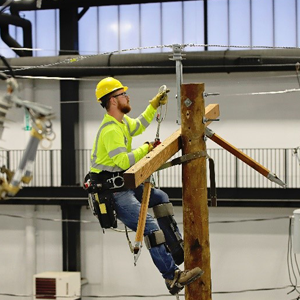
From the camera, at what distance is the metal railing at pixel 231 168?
649 inches

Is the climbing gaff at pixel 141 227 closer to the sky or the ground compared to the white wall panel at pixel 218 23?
closer to the ground

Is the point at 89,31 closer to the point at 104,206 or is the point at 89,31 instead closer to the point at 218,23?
the point at 218,23

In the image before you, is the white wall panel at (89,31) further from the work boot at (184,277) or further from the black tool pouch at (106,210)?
the work boot at (184,277)

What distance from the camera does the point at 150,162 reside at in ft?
18.2

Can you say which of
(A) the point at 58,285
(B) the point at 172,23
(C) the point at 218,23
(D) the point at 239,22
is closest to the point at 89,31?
(B) the point at 172,23

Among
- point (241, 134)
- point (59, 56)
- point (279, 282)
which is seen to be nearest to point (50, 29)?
point (59, 56)

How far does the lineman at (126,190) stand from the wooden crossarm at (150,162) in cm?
41

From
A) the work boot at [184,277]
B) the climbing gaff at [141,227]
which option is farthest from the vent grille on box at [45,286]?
the climbing gaff at [141,227]

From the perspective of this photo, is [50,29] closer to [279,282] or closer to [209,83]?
[209,83]

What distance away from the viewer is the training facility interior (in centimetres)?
1638

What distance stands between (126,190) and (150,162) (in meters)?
0.98

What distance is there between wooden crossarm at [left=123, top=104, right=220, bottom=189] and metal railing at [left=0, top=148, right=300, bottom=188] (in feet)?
32.9

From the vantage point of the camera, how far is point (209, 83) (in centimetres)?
1702

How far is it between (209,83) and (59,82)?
3.49 m
